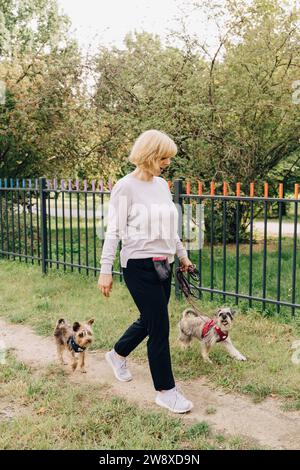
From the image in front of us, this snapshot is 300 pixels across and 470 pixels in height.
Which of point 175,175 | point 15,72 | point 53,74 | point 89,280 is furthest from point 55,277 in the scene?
point 15,72

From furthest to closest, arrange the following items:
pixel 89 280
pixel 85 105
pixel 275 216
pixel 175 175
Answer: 1. pixel 275 216
2. pixel 85 105
3. pixel 175 175
4. pixel 89 280

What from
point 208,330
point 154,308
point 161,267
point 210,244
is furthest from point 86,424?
point 210,244

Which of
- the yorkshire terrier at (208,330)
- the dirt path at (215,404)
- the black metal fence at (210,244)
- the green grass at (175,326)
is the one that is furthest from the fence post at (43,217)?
the yorkshire terrier at (208,330)

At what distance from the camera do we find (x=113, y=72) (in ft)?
36.0

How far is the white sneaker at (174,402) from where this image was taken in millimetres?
3922

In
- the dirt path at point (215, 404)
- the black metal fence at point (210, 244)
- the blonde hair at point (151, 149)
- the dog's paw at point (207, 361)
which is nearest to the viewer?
the dirt path at point (215, 404)

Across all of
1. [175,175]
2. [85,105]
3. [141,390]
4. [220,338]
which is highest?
[85,105]

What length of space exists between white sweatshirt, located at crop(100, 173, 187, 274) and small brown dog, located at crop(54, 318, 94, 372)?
0.78 metres

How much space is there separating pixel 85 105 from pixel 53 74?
1.08m

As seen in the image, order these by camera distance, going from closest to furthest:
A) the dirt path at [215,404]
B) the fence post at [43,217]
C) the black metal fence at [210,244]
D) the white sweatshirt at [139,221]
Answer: the dirt path at [215,404], the white sweatshirt at [139,221], the black metal fence at [210,244], the fence post at [43,217]

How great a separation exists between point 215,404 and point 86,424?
102 centimetres

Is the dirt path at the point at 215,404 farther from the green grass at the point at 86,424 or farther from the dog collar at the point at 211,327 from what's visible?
the dog collar at the point at 211,327

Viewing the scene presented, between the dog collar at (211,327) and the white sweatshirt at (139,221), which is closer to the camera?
the white sweatshirt at (139,221)

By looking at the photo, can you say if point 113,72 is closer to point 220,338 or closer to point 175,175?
point 175,175
